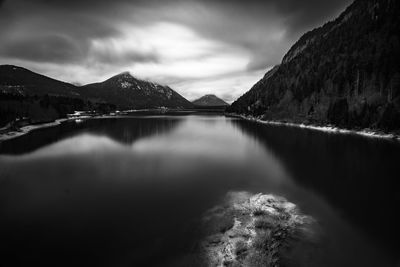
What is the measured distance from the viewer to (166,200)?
29125mm

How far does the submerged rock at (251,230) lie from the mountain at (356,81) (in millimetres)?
77394

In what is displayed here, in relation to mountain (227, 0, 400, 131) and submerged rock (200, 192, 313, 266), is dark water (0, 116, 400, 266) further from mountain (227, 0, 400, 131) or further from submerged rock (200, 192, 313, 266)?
mountain (227, 0, 400, 131)

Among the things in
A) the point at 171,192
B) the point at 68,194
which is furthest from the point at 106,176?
the point at 171,192

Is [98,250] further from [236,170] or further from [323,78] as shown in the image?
[323,78]

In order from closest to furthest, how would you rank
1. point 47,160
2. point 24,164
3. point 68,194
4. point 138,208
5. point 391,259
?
point 391,259 < point 138,208 < point 68,194 < point 24,164 < point 47,160

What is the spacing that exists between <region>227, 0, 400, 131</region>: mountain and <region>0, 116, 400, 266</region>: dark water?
1743 inches

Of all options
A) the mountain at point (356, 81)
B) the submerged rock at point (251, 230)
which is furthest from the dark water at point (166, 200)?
the mountain at point (356, 81)

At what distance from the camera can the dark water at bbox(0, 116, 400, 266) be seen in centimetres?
1834

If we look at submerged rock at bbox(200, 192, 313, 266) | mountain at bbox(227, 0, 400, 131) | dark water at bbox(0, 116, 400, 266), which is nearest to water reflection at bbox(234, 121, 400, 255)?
dark water at bbox(0, 116, 400, 266)

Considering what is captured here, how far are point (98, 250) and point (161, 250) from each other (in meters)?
5.00

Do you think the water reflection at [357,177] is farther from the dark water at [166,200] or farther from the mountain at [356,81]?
the mountain at [356,81]

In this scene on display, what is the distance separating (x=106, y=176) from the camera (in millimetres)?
40094

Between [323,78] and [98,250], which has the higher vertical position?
[323,78]

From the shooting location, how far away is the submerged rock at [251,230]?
17.2 meters
